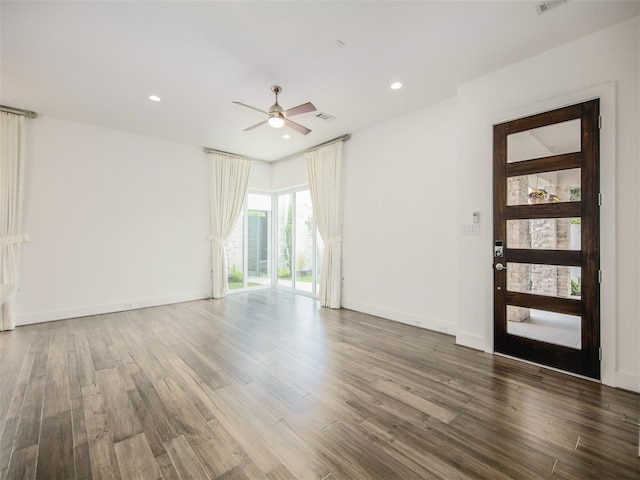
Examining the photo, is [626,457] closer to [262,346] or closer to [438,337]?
[438,337]

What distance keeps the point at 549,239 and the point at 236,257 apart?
6.08 metres

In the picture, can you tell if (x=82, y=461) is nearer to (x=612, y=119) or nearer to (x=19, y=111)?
(x=612, y=119)

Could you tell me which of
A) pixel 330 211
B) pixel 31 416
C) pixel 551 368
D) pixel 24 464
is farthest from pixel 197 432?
pixel 330 211

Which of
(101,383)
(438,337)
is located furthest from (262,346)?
(438,337)

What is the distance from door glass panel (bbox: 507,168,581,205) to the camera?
2.83m

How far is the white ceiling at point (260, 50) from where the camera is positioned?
242 cm

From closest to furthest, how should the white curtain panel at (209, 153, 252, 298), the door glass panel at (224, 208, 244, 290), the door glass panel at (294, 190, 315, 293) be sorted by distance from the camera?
the white curtain panel at (209, 153, 252, 298) < the door glass panel at (294, 190, 315, 293) < the door glass panel at (224, 208, 244, 290)

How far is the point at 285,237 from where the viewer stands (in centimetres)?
735

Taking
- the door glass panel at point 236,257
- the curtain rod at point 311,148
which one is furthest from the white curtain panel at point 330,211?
the door glass panel at point 236,257

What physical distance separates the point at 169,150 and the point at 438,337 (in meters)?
6.04

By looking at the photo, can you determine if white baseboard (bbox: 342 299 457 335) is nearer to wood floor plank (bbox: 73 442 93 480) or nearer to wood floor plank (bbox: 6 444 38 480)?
wood floor plank (bbox: 73 442 93 480)

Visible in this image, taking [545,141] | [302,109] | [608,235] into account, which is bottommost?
[608,235]

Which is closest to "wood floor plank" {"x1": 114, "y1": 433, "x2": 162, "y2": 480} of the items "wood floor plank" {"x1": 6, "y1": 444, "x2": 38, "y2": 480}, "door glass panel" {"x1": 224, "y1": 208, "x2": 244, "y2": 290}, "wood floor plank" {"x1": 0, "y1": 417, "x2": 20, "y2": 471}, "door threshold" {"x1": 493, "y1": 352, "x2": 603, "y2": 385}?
"wood floor plank" {"x1": 6, "y1": 444, "x2": 38, "y2": 480}

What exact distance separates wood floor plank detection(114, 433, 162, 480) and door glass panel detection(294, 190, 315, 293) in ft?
15.7
